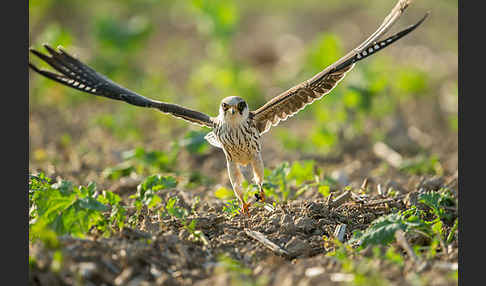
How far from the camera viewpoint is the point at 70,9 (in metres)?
19.9

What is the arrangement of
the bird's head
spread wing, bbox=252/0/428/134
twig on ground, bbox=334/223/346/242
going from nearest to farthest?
twig on ground, bbox=334/223/346/242 < spread wing, bbox=252/0/428/134 < the bird's head

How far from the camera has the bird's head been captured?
7.10 meters

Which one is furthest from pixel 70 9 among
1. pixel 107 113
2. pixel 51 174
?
pixel 51 174

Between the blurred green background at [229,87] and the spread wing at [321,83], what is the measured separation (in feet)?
4.65

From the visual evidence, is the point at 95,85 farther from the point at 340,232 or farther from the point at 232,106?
the point at 340,232

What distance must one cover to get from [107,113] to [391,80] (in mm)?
6328

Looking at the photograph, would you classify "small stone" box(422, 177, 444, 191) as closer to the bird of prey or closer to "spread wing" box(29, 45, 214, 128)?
the bird of prey

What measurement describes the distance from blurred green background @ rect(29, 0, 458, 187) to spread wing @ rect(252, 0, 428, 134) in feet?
4.65

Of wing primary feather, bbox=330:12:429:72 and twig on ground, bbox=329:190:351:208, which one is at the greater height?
wing primary feather, bbox=330:12:429:72

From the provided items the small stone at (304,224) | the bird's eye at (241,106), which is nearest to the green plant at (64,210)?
the small stone at (304,224)

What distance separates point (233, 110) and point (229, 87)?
5.66m

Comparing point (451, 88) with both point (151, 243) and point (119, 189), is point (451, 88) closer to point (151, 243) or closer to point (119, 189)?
point (119, 189)

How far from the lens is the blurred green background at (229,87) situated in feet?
34.4

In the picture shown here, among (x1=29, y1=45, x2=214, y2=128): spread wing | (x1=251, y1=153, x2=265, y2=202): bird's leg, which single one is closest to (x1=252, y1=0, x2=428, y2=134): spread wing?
(x1=251, y1=153, x2=265, y2=202): bird's leg
